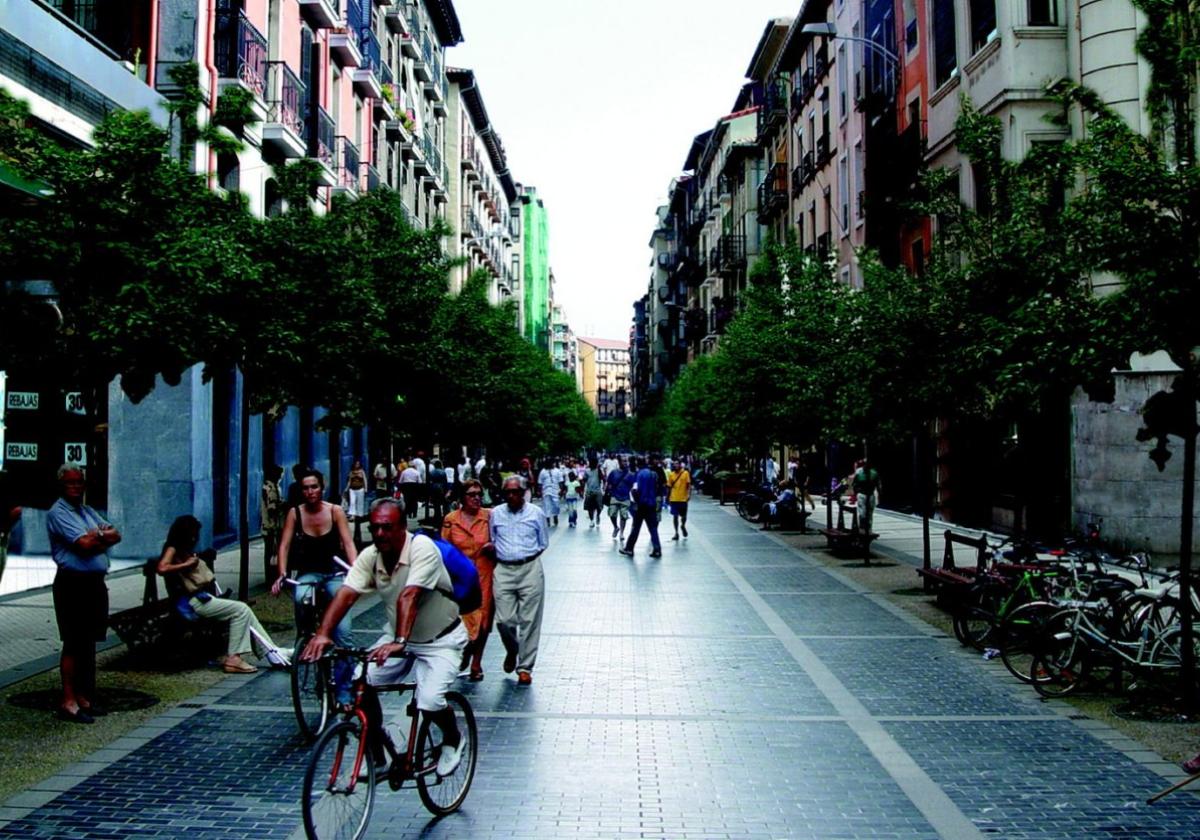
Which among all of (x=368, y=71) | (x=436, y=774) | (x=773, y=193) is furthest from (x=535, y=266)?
(x=436, y=774)

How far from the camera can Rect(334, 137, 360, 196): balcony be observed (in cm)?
3142

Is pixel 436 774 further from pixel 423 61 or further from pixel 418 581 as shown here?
pixel 423 61

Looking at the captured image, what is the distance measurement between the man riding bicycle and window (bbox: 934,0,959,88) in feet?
76.8

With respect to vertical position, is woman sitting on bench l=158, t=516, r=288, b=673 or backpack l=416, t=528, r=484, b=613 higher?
backpack l=416, t=528, r=484, b=613

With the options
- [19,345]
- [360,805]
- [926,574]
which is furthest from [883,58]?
[360,805]

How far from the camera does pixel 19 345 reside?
30.7ft

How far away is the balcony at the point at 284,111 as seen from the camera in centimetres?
2473

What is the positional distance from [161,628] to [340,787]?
5.62 metres

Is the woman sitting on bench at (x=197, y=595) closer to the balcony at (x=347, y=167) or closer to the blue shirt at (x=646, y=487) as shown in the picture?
the blue shirt at (x=646, y=487)

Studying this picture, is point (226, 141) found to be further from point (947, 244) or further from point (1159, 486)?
point (1159, 486)

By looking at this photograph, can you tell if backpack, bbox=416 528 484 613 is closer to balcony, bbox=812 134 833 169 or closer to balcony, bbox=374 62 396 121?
balcony, bbox=374 62 396 121

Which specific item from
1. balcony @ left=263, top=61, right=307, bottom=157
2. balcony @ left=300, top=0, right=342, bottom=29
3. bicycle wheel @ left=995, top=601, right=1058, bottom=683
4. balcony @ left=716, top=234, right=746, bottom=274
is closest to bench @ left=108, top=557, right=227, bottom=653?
bicycle wheel @ left=995, top=601, right=1058, bottom=683

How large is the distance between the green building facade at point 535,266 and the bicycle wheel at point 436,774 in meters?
93.5

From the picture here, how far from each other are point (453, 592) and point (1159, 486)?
16.6 metres
